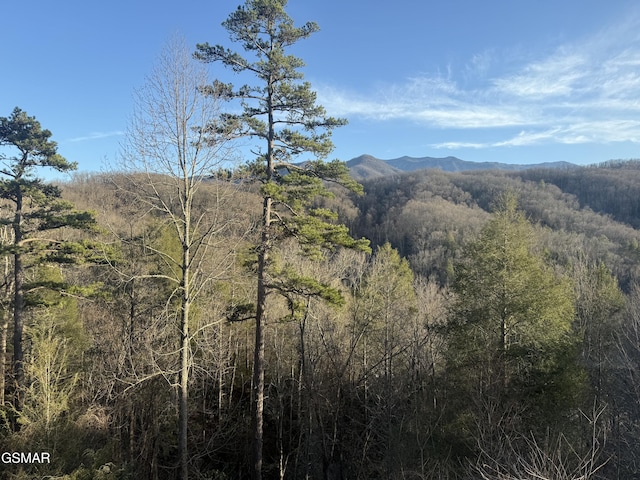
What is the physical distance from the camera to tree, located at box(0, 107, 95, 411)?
1210 centimetres

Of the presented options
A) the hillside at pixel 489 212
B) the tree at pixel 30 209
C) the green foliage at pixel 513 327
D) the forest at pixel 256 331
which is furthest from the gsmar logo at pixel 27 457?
the hillside at pixel 489 212

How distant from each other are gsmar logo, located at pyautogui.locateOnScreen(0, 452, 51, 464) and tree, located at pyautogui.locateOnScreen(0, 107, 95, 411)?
313 centimetres

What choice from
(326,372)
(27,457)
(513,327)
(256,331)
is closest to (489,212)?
(326,372)

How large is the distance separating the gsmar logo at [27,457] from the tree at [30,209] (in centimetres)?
313

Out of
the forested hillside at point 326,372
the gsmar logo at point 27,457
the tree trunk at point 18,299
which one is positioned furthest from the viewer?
the tree trunk at point 18,299

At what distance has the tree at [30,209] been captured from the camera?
476 inches

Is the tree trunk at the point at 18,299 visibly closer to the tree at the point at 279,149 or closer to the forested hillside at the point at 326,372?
the forested hillside at the point at 326,372

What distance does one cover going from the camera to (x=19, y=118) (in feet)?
41.0

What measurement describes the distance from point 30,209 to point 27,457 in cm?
760

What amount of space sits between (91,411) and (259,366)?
5503mm

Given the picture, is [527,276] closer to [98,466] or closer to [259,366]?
[259,366]

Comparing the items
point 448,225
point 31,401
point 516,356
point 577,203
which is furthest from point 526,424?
point 577,203

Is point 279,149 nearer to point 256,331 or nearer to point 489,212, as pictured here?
point 256,331

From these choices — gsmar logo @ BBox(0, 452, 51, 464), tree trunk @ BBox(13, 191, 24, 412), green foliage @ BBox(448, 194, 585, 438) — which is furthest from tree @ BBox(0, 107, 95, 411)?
green foliage @ BBox(448, 194, 585, 438)
